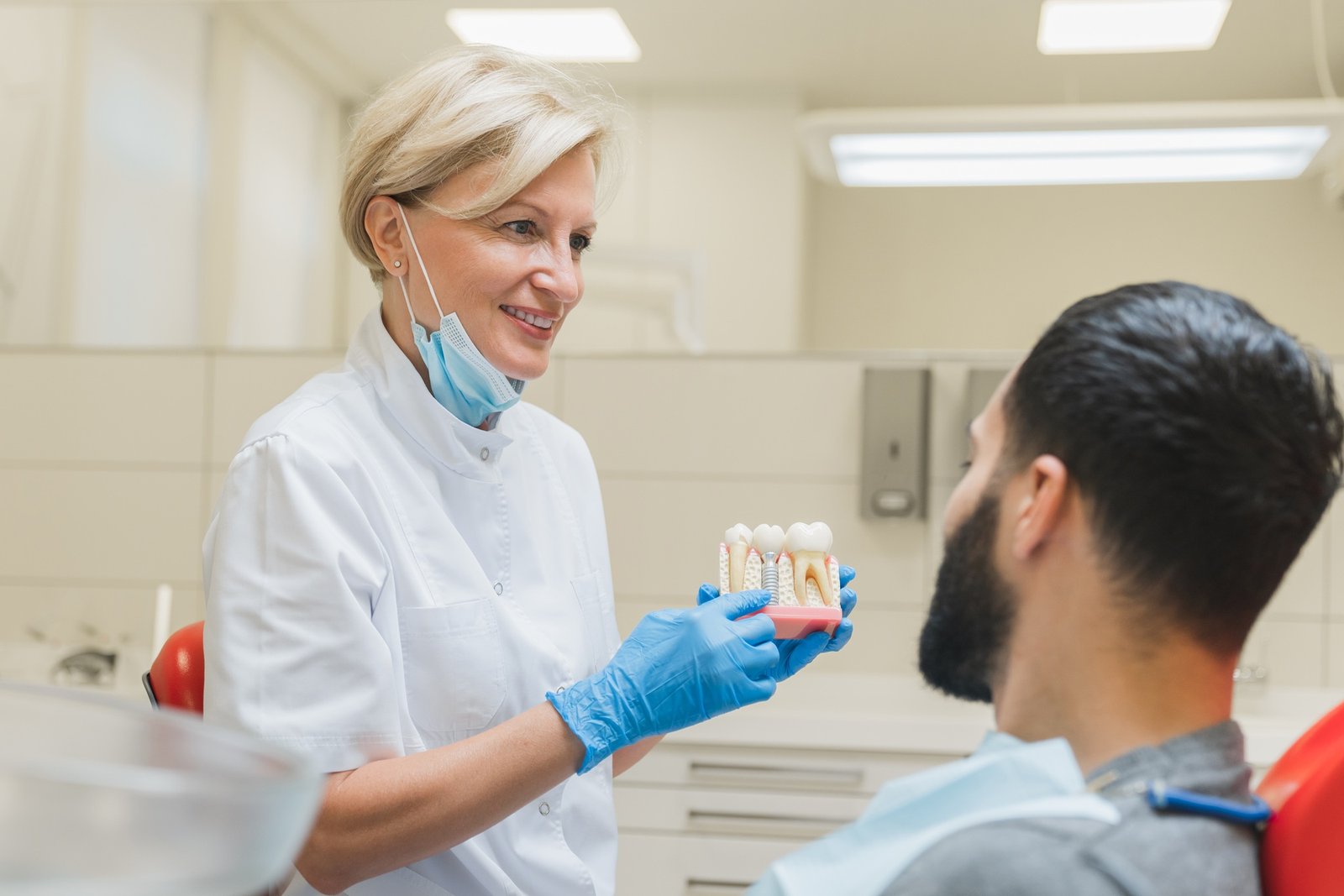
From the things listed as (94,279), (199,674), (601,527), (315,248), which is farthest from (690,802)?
(94,279)

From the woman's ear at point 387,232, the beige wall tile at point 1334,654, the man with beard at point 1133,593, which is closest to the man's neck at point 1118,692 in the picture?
the man with beard at point 1133,593

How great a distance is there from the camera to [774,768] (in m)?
2.50

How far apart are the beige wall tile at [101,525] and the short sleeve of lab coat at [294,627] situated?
6.47 feet

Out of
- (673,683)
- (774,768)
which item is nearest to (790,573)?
(673,683)

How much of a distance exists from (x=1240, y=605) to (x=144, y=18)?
3138 mm

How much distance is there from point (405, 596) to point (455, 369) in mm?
271

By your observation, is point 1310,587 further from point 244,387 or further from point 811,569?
point 244,387

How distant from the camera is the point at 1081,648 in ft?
2.89

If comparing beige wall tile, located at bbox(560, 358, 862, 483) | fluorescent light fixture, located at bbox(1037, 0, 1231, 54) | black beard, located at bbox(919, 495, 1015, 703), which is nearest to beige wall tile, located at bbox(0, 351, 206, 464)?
beige wall tile, located at bbox(560, 358, 862, 483)

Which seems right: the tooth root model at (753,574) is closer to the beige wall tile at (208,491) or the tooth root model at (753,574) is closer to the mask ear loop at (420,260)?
the mask ear loop at (420,260)

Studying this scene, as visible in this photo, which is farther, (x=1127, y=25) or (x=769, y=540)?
(x=1127, y=25)

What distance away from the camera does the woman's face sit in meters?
1.36

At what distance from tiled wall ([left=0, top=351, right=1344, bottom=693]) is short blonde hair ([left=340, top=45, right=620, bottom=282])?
5.07 ft

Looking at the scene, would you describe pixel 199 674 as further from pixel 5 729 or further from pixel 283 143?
pixel 283 143
